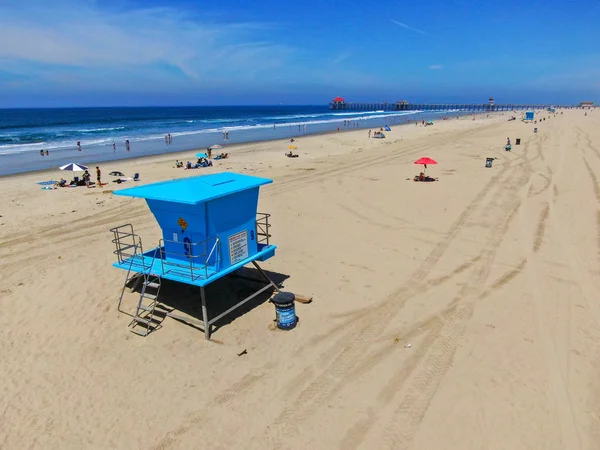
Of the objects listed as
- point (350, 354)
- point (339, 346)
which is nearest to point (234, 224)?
point (339, 346)

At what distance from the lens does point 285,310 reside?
335 inches

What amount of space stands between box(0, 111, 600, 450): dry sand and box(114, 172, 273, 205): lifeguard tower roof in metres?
2.65

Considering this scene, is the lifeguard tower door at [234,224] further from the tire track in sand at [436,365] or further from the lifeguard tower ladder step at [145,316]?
the tire track in sand at [436,365]

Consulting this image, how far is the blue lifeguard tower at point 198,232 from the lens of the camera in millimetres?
8320

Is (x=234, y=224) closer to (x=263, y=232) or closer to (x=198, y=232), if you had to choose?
(x=198, y=232)

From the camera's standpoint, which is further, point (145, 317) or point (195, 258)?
point (145, 317)

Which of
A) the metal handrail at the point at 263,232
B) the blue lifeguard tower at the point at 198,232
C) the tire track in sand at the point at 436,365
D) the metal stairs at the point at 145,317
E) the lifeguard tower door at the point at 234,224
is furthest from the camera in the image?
the metal handrail at the point at 263,232

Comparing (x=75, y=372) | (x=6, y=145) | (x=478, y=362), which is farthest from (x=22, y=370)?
(x=6, y=145)

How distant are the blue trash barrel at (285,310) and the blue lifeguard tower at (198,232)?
938 mm

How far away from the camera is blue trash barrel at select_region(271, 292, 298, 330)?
27.8 ft

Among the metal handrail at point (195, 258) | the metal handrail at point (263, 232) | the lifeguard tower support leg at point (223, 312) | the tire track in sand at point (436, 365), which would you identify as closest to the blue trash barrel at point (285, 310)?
the lifeguard tower support leg at point (223, 312)

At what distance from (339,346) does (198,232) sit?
11.7ft

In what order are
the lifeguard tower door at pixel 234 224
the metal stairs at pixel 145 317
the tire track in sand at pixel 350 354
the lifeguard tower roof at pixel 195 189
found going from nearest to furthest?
the tire track in sand at pixel 350 354
the lifeguard tower roof at pixel 195 189
the lifeguard tower door at pixel 234 224
the metal stairs at pixel 145 317

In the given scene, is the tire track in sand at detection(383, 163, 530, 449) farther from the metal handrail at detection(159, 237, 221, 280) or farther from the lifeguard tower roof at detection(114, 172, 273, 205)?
the lifeguard tower roof at detection(114, 172, 273, 205)
